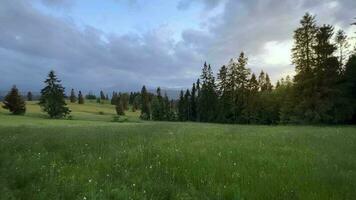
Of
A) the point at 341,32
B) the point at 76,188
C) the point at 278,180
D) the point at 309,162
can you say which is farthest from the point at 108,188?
the point at 341,32

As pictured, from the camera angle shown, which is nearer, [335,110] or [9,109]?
[335,110]

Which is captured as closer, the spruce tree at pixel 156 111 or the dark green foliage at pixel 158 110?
the dark green foliage at pixel 158 110

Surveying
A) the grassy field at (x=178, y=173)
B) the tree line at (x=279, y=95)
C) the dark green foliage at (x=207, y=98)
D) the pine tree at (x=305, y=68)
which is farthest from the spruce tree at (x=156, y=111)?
the grassy field at (x=178, y=173)

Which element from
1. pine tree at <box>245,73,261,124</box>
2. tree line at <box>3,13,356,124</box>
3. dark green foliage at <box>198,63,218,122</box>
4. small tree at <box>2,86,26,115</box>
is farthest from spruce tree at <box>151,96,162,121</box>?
small tree at <box>2,86,26,115</box>

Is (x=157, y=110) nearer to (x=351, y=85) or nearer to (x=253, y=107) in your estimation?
(x=253, y=107)

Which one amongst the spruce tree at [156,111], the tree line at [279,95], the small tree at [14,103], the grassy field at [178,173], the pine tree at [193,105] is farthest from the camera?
the spruce tree at [156,111]

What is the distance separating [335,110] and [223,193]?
53.8 metres

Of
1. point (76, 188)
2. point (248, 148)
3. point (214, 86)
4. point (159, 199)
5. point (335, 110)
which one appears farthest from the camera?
point (214, 86)

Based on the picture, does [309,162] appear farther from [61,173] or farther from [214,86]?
[214,86]

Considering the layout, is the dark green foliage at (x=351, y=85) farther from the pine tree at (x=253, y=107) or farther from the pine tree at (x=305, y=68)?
the pine tree at (x=253, y=107)

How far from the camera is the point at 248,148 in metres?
16.0

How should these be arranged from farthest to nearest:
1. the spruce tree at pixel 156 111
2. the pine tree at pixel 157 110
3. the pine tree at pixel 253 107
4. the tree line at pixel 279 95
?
the spruce tree at pixel 156 111, the pine tree at pixel 157 110, the pine tree at pixel 253 107, the tree line at pixel 279 95

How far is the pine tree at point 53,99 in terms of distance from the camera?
98.2 metres

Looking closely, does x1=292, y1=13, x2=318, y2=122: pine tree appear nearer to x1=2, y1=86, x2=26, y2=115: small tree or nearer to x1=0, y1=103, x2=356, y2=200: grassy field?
x1=0, y1=103, x2=356, y2=200: grassy field
